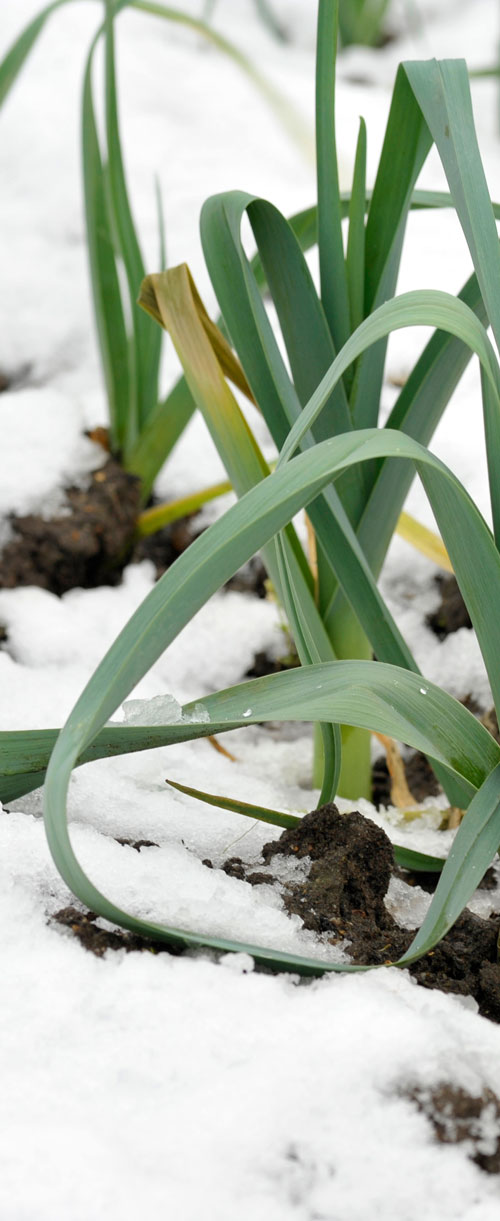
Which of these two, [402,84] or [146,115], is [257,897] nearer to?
[402,84]

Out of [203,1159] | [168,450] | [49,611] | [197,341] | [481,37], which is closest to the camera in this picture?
[203,1159]

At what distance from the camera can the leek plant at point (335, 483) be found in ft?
1.82

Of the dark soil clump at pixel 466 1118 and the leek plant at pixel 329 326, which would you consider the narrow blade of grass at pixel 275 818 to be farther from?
the dark soil clump at pixel 466 1118

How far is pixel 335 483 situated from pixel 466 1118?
1.59 ft

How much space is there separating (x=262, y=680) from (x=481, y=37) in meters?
2.56

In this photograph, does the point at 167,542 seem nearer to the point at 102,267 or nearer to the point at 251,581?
the point at 251,581

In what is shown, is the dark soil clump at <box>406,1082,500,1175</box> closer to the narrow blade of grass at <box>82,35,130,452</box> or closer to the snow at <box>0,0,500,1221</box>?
the snow at <box>0,0,500,1221</box>

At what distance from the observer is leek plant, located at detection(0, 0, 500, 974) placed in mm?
554

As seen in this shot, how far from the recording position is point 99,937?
648 millimetres

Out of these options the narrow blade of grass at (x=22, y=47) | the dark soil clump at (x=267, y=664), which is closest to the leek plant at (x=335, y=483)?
the dark soil clump at (x=267, y=664)

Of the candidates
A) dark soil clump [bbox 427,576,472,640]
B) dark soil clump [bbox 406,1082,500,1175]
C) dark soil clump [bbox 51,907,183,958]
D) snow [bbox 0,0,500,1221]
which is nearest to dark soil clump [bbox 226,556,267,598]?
snow [bbox 0,0,500,1221]

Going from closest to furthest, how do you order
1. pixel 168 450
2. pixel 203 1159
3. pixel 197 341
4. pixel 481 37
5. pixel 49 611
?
pixel 203 1159 < pixel 197 341 < pixel 49 611 < pixel 168 450 < pixel 481 37

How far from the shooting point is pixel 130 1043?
573 mm

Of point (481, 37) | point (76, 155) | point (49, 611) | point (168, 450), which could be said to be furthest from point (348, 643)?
point (481, 37)
